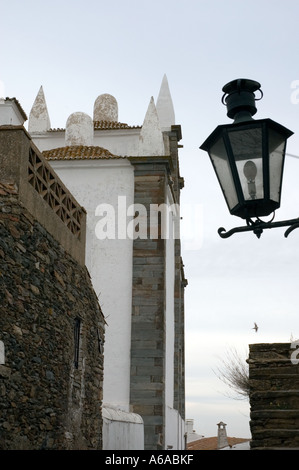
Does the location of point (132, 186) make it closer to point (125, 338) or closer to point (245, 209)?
point (125, 338)

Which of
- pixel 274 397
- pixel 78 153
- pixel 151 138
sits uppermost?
pixel 151 138

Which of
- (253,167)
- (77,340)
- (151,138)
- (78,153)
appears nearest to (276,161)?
(253,167)

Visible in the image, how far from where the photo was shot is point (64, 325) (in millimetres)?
8633

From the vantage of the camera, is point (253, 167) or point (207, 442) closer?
point (253, 167)

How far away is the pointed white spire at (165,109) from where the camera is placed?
22.5 metres

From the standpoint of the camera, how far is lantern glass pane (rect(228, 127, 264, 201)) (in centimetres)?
366

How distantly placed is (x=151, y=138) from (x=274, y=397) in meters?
11.9

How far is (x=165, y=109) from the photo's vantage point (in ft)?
74.9

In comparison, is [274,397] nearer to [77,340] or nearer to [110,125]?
[77,340]

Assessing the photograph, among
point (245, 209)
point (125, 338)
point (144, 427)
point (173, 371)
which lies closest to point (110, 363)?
point (125, 338)

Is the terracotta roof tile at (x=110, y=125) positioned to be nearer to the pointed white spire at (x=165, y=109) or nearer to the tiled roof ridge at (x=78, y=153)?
the pointed white spire at (x=165, y=109)

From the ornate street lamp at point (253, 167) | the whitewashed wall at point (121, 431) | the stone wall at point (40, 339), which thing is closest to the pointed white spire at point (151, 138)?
the whitewashed wall at point (121, 431)

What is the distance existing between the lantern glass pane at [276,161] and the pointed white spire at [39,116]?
19690 mm

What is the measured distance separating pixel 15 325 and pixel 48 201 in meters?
2.25
